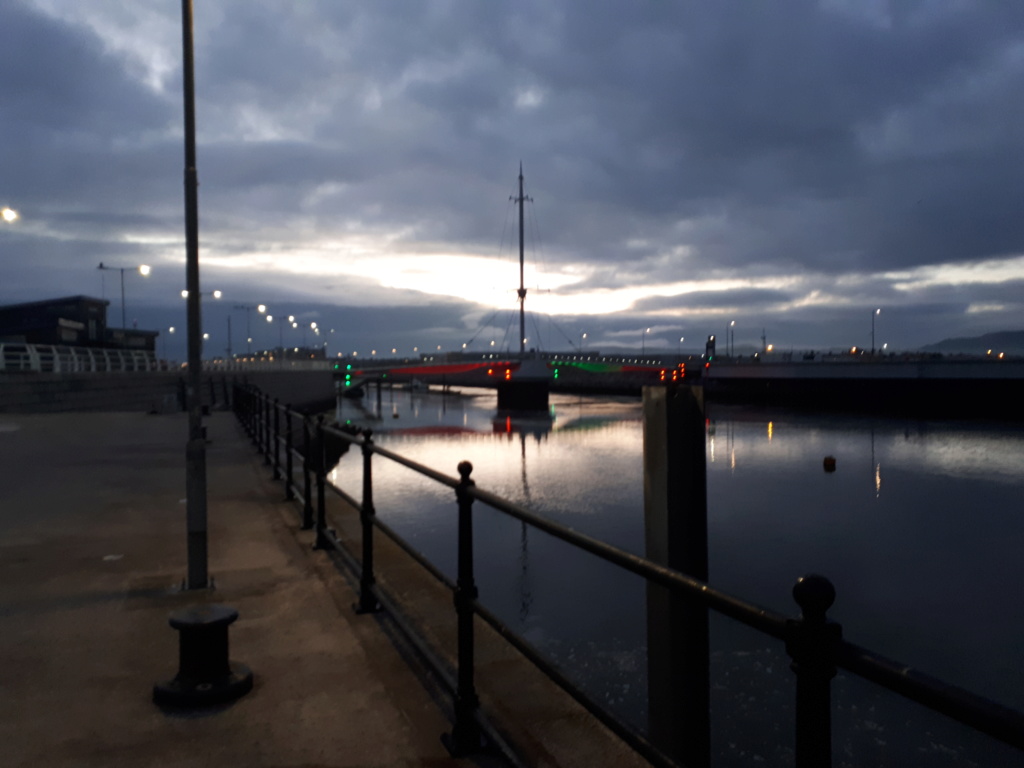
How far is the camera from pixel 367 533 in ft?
17.3

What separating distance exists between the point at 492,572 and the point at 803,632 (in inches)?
627

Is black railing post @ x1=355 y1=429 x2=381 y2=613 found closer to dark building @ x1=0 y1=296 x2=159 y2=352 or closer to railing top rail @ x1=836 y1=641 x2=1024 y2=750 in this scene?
railing top rail @ x1=836 y1=641 x2=1024 y2=750

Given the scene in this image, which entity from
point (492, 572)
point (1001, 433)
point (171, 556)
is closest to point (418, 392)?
point (1001, 433)

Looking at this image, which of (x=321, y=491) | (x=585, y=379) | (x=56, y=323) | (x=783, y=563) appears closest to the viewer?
(x=321, y=491)

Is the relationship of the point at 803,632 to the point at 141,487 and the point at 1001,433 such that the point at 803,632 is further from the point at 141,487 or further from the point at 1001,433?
the point at 1001,433

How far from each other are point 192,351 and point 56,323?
73549 millimetres

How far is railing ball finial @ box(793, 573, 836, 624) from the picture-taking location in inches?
58.1

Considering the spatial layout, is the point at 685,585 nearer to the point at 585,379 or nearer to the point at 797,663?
the point at 797,663

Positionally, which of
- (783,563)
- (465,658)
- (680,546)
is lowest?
(783,563)

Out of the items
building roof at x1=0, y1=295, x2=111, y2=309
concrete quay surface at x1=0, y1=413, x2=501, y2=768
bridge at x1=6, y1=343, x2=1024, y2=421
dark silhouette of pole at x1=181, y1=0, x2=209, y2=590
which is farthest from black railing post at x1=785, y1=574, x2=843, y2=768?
building roof at x1=0, y1=295, x2=111, y2=309

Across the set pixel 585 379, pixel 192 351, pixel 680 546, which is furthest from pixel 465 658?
pixel 585 379

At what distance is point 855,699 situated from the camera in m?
11.2

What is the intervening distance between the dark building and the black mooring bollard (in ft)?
225

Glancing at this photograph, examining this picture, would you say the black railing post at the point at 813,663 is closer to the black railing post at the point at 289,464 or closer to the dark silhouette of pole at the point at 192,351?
the dark silhouette of pole at the point at 192,351
